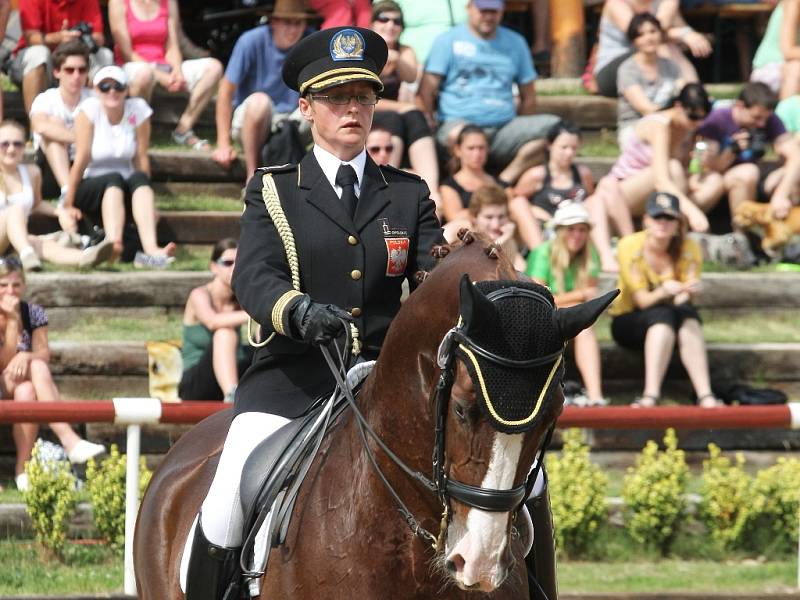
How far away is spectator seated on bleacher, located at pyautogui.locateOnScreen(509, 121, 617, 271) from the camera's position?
11.2 meters

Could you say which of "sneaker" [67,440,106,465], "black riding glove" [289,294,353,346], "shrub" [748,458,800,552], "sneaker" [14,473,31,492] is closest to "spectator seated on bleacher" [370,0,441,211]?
"sneaker" [67,440,106,465]

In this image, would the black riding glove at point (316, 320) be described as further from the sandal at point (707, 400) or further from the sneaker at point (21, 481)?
the sandal at point (707, 400)

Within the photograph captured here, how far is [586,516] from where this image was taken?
28.7ft

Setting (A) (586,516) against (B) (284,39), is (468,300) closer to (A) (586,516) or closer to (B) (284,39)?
(A) (586,516)

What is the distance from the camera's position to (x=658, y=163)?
1186 cm

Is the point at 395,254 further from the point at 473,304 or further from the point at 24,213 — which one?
the point at 24,213

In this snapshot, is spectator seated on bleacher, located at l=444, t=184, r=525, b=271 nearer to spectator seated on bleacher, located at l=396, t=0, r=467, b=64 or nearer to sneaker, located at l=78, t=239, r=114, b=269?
sneaker, located at l=78, t=239, r=114, b=269

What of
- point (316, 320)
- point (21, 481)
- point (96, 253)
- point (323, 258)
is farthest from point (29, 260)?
point (316, 320)

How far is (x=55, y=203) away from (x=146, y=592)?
6499 millimetres

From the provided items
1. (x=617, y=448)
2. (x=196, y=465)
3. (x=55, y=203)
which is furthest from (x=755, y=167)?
(x=196, y=465)

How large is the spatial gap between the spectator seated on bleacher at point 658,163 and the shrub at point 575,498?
326 cm

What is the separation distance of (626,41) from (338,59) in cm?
962

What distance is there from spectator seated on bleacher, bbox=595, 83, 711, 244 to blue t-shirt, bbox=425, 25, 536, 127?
1042 millimetres

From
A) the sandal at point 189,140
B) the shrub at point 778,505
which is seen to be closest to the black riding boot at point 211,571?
the shrub at point 778,505
